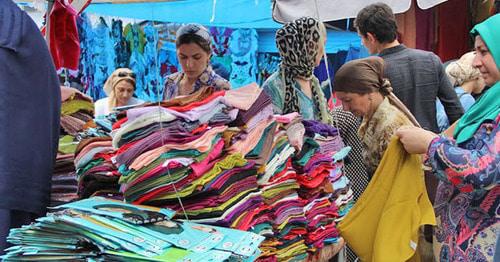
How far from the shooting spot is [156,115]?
1948mm

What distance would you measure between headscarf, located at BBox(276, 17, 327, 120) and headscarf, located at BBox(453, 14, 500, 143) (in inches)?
41.0

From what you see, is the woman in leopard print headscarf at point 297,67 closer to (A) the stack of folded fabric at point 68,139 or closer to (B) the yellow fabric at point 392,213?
(B) the yellow fabric at point 392,213

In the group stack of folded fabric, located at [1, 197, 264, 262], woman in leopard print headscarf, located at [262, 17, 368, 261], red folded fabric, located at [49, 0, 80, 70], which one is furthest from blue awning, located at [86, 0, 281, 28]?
stack of folded fabric, located at [1, 197, 264, 262]

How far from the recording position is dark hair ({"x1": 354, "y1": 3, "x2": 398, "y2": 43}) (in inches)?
150

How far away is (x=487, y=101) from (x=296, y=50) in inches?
48.1

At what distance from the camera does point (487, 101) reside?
7.46 feet

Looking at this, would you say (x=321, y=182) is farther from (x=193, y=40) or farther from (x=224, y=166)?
(x=193, y=40)

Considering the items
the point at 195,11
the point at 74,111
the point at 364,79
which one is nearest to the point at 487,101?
the point at 364,79

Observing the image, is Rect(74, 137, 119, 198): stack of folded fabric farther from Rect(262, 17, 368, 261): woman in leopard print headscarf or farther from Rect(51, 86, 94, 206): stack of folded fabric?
Rect(262, 17, 368, 261): woman in leopard print headscarf

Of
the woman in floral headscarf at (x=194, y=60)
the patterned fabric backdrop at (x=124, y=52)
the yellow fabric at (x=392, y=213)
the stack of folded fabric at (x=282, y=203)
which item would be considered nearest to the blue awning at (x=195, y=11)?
the patterned fabric backdrop at (x=124, y=52)

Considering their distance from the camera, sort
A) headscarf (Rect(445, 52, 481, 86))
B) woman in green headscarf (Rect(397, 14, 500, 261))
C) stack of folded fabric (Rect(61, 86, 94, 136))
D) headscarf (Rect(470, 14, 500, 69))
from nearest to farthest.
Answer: woman in green headscarf (Rect(397, 14, 500, 261)), headscarf (Rect(470, 14, 500, 69)), stack of folded fabric (Rect(61, 86, 94, 136)), headscarf (Rect(445, 52, 481, 86))

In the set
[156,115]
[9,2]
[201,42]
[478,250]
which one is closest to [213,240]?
Result: [156,115]

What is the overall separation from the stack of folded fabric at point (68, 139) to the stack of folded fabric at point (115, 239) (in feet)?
1.68

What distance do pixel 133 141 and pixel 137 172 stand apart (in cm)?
13
